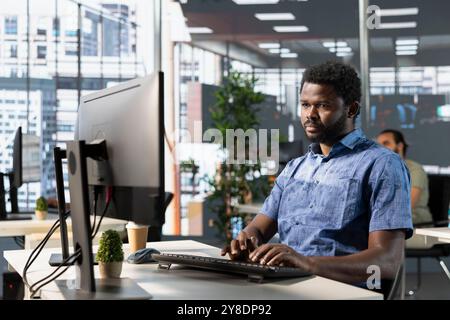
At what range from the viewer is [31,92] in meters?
7.16

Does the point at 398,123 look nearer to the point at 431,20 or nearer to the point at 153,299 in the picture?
the point at 431,20

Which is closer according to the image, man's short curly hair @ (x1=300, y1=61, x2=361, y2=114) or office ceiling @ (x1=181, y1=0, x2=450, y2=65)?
man's short curly hair @ (x1=300, y1=61, x2=361, y2=114)

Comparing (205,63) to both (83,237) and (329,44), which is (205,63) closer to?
(329,44)

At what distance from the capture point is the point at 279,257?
77.0 inches

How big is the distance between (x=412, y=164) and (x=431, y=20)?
1.89 m

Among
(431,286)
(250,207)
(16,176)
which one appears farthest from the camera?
(250,207)

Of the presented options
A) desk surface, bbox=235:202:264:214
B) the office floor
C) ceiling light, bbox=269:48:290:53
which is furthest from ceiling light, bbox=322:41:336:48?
the office floor

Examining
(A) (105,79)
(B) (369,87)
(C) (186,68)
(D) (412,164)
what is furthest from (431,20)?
(A) (105,79)

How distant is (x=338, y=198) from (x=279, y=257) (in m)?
0.49

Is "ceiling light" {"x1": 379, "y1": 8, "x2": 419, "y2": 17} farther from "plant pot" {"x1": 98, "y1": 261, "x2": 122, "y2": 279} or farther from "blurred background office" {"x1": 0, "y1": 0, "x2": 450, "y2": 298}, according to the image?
"plant pot" {"x1": 98, "y1": 261, "x2": 122, "y2": 279}

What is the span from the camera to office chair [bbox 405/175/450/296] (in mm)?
5066

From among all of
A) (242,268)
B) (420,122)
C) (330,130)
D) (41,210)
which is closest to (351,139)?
(330,130)

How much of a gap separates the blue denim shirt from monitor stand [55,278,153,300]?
73 cm

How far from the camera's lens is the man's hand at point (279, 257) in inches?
77.2
